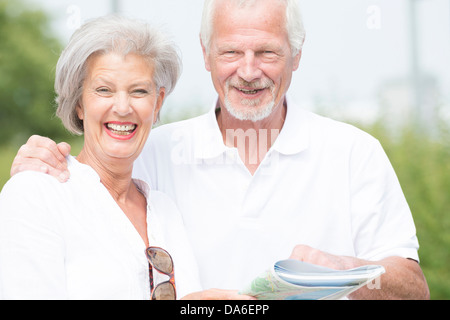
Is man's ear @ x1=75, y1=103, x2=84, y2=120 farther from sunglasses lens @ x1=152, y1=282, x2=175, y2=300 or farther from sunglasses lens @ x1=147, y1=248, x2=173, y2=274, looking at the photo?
sunglasses lens @ x1=152, y1=282, x2=175, y2=300

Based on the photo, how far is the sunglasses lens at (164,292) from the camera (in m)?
1.85

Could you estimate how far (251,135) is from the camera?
8.01ft

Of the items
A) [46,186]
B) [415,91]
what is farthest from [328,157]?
[415,91]

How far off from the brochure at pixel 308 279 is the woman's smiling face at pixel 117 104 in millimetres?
687

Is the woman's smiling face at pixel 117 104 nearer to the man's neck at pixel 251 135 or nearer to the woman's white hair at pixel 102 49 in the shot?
the woman's white hair at pixel 102 49

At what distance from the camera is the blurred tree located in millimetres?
16500

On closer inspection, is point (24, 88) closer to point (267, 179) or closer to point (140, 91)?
point (267, 179)

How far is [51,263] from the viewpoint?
1643 mm

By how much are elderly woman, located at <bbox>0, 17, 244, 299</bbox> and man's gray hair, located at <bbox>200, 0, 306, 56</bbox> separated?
329 millimetres

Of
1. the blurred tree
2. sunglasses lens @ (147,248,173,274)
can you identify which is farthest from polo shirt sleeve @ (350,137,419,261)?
the blurred tree

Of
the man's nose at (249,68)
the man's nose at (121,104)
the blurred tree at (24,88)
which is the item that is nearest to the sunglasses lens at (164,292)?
the man's nose at (121,104)

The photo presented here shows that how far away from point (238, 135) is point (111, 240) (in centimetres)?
85
